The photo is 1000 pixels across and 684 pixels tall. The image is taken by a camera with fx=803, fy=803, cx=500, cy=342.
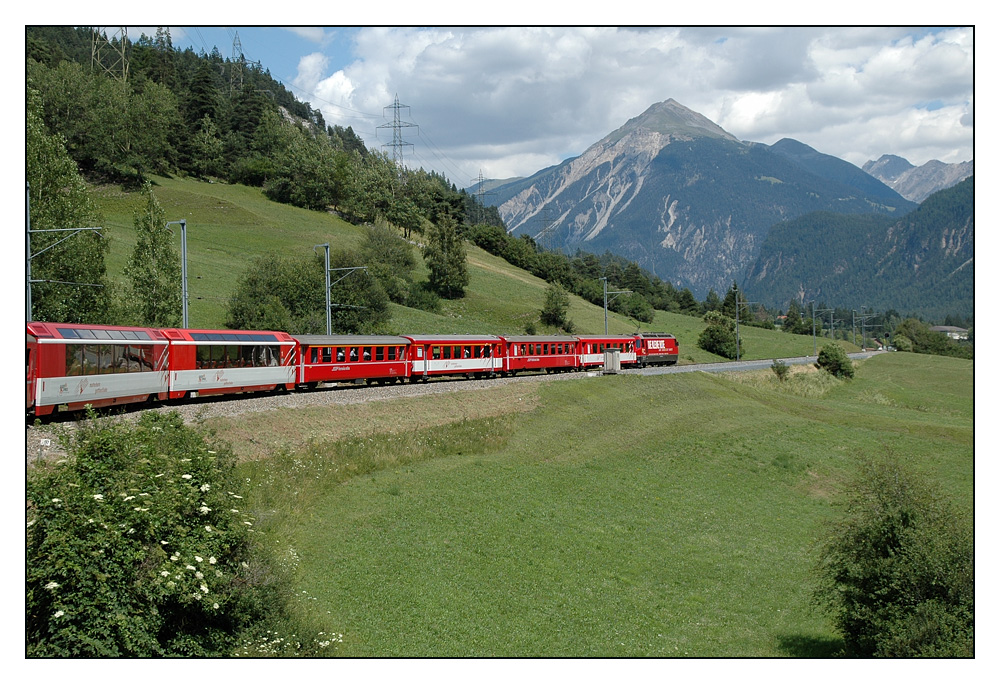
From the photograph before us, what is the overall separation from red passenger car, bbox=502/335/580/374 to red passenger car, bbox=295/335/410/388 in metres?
11.6

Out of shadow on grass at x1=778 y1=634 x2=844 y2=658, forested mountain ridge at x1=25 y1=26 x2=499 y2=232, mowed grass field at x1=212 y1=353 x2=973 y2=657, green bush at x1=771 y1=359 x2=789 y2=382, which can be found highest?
forested mountain ridge at x1=25 y1=26 x2=499 y2=232

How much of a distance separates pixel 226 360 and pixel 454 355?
1982 cm

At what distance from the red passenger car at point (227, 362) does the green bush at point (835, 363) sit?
74863mm

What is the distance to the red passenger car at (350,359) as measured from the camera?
40.2m

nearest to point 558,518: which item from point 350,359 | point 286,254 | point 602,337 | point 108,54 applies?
point 350,359

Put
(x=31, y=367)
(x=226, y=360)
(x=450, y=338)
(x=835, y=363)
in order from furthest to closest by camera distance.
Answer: (x=835, y=363)
(x=450, y=338)
(x=226, y=360)
(x=31, y=367)

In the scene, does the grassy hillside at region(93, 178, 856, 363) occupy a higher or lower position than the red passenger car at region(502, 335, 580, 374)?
higher

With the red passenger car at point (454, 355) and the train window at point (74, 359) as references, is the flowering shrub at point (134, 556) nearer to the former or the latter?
the train window at point (74, 359)

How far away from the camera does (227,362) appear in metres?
34.0

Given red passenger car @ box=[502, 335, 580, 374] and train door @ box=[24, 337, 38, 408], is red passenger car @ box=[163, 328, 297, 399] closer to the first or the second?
train door @ box=[24, 337, 38, 408]

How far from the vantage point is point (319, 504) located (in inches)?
969

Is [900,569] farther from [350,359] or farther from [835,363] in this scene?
[835,363]

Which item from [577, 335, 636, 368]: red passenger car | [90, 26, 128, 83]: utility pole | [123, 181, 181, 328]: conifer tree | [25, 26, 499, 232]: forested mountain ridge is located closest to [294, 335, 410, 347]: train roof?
[123, 181, 181, 328]: conifer tree

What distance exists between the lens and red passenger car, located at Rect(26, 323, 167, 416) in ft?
73.7
